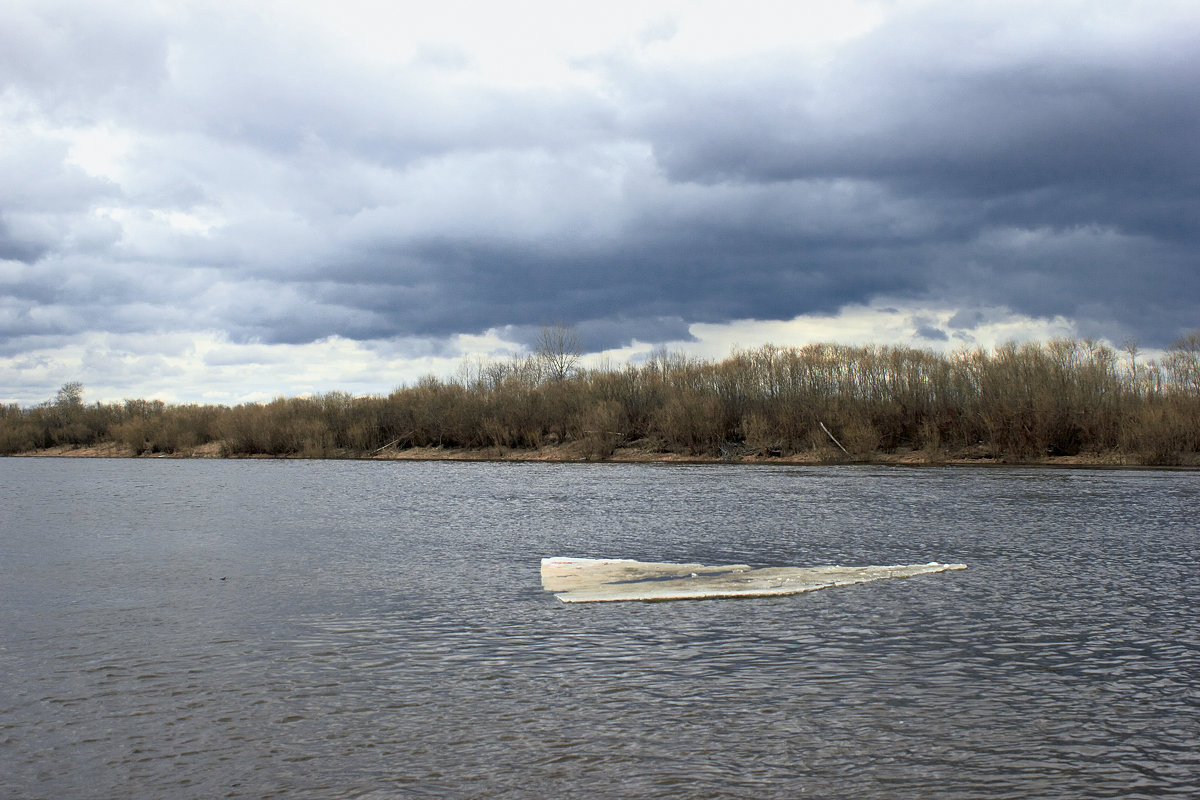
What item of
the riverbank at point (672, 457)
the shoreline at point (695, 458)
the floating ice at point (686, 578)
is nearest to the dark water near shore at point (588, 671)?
the floating ice at point (686, 578)

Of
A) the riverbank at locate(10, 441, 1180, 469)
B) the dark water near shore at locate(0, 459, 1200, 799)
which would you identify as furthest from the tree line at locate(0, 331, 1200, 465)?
the dark water near shore at locate(0, 459, 1200, 799)

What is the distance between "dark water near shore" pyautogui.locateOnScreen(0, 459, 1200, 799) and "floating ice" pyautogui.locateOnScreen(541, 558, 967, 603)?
356 mm

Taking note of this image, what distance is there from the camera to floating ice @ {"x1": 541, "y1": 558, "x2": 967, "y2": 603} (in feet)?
36.8

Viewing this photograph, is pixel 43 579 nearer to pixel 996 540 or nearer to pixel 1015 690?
pixel 1015 690

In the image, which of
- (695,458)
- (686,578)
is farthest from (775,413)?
(686,578)

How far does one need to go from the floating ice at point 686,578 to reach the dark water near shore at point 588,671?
1.17 ft

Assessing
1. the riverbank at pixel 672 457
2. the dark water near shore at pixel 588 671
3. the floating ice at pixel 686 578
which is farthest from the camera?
the riverbank at pixel 672 457

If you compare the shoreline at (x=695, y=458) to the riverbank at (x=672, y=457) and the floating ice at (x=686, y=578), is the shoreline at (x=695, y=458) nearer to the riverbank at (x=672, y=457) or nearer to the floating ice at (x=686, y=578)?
the riverbank at (x=672, y=457)

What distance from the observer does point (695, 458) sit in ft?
171

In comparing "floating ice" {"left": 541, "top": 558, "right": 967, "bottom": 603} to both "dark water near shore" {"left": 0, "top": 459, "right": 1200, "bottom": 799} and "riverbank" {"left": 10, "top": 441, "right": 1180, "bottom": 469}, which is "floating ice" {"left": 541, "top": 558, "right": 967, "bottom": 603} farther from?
"riverbank" {"left": 10, "top": 441, "right": 1180, "bottom": 469}

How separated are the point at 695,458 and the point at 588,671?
44551mm

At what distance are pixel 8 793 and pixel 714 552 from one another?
36.1 feet

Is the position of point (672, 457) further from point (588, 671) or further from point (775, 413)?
point (588, 671)

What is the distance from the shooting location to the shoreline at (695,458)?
43.4 metres
